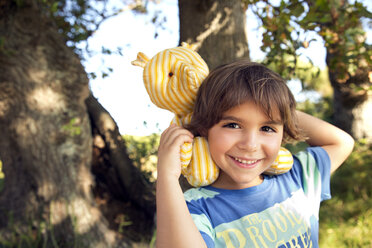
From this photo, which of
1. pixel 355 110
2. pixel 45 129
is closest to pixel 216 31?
pixel 45 129

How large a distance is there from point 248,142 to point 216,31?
1114 millimetres

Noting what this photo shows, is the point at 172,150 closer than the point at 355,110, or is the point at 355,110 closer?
the point at 172,150

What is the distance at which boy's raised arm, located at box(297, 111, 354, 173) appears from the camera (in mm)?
1601

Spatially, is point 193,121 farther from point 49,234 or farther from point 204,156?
point 49,234

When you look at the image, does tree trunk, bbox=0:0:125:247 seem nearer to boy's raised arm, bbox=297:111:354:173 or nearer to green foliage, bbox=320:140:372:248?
boy's raised arm, bbox=297:111:354:173

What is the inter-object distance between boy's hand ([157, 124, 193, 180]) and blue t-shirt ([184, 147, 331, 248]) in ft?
0.56

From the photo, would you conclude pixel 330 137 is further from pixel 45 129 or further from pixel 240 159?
pixel 45 129

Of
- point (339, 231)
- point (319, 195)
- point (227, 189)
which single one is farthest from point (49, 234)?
point (339, 231)

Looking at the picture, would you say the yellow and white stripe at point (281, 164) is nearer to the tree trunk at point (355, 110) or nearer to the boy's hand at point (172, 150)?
the boy's hand at point (172, 150)

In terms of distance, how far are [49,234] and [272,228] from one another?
215 centimetres

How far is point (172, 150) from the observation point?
3.93 ft

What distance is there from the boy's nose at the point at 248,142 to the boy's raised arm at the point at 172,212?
0.77 feet

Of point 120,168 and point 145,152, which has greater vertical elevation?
point 145,152

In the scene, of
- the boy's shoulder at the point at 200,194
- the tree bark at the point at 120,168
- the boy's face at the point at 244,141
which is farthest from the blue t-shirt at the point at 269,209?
the tree bark at the point at 120,168
